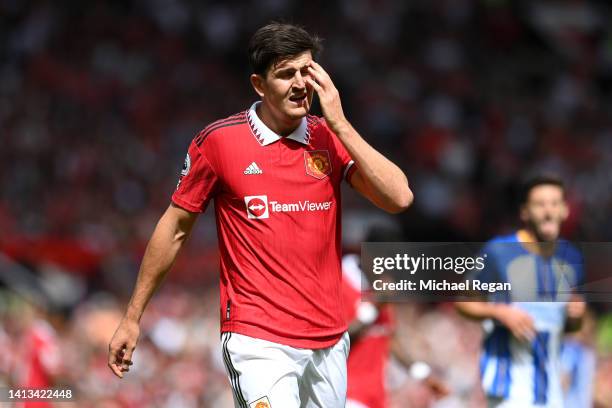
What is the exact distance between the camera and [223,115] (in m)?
18.8

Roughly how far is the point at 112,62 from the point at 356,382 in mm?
12850

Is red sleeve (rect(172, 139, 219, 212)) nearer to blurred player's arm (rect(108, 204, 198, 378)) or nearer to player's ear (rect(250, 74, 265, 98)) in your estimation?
blurred player's arm (rect(108, 204, 198, 378))

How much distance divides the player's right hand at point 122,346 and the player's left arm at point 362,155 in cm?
108

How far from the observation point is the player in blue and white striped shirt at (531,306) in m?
5.94

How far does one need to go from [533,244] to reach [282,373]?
2.09 metres

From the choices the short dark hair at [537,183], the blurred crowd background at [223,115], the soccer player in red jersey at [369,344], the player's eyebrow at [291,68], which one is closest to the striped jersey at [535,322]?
the short dark hair at [537,183]

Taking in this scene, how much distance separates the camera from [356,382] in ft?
24.5

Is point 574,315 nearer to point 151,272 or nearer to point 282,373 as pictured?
point 282,373

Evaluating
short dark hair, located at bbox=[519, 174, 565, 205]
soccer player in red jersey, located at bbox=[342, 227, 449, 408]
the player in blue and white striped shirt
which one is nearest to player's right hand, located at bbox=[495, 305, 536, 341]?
the player in blue and white striped shirt

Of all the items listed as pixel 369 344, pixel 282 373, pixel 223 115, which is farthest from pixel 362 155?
pixel 223 115

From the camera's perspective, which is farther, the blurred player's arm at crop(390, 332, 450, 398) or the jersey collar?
the blurred player's arm at crop(390, 332, 450, 398)

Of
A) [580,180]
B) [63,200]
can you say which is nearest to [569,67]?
[580,180]

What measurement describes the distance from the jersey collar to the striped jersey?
139 cm

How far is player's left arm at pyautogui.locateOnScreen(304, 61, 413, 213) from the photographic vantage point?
180 inches
